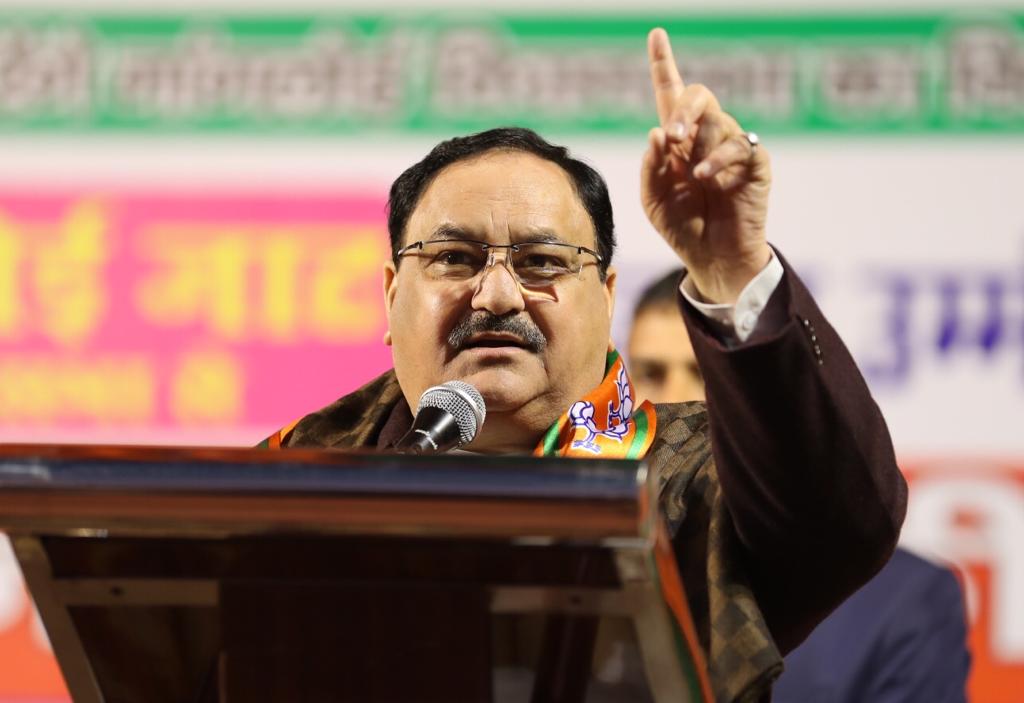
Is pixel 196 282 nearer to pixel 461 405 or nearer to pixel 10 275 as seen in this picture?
pixel 10 275

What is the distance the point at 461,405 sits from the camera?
1.79m

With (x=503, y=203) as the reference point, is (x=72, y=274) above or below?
below

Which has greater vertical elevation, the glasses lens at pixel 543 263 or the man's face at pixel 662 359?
the glasses lens at pixel 543 263

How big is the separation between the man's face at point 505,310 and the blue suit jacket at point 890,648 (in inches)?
55.2

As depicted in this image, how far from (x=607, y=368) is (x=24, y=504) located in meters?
1.23

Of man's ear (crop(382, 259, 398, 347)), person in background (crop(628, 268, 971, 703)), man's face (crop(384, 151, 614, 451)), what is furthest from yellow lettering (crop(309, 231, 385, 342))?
man's face (crop(384, 151, 614, 451))

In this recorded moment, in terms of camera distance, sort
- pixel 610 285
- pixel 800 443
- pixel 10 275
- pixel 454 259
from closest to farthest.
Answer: pixel 800 443 < pixel 454 259 < pixel 610 285 < pixel 10 275

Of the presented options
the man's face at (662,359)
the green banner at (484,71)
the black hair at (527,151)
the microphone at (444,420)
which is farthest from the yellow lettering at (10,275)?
the microphone at (444,420)

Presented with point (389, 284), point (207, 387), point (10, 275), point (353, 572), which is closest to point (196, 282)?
point (207, 387)

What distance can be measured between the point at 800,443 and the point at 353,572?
1.92 feet

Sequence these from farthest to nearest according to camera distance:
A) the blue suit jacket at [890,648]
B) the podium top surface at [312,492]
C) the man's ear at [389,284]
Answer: the blue suit jacket at [890,648] → the man's ear at [389,284] → the podium top surface at [312,492]

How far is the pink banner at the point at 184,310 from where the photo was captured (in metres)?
4.20

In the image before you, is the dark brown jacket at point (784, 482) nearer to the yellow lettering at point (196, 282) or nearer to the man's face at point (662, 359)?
the man's face at point (662, 359)

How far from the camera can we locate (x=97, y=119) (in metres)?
4.25
